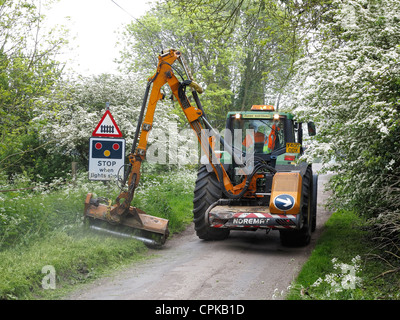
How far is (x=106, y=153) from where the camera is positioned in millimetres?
9430

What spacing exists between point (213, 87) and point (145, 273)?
18.3m

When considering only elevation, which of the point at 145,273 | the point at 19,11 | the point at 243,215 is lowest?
the point at 145,273

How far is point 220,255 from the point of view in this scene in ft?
28.7

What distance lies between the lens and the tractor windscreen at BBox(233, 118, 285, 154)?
418 inches

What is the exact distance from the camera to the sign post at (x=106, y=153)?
30.7 feet

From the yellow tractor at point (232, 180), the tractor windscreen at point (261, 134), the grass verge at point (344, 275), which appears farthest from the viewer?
the tractor windscreen at point (261, 134)

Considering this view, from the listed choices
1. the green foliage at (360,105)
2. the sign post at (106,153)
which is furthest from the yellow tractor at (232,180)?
the green foliage at (360,105)

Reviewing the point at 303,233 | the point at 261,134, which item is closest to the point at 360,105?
the point at 303,233

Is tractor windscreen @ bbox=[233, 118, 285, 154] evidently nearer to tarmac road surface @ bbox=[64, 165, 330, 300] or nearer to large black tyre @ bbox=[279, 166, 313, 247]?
large black tyre @ bbox=[279, 166, 313, 247]

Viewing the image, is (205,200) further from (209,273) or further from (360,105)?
(360,105)

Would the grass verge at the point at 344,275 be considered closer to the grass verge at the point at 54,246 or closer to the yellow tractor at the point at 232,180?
the yellow tractor at the point at 232,180

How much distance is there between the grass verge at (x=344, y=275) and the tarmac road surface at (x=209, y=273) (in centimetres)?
26
